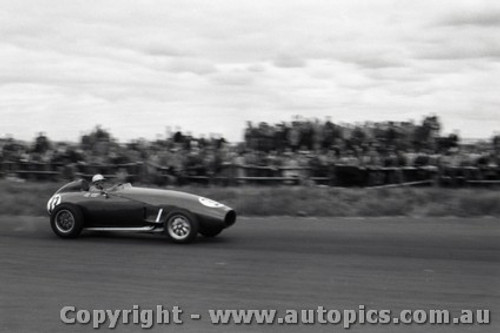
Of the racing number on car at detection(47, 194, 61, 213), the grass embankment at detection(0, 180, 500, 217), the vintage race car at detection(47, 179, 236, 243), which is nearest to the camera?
the vintage race car at detection(47, 179, 236, 243)

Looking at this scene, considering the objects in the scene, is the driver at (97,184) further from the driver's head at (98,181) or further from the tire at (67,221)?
the tire at (67,221)

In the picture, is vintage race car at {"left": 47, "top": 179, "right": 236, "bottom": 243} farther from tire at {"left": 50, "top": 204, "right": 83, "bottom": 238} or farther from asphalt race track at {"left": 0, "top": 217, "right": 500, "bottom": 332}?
asphalt race track at {"left": 0, "top": 217, "right": 500, "bottom": 332}

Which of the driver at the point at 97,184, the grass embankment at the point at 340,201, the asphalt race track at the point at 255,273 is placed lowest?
the asphalt race track at the point at 255,273

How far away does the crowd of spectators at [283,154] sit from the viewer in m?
16.9

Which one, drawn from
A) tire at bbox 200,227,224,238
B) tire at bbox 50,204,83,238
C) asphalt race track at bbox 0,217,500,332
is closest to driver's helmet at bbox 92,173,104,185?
tire at bbox 50,204,83,238

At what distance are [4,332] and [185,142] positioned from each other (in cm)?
1352

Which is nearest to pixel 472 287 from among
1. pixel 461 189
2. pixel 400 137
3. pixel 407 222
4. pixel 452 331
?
pixel 452 331

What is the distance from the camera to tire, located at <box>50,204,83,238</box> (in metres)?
10.8

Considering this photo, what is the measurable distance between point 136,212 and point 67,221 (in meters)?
1.09

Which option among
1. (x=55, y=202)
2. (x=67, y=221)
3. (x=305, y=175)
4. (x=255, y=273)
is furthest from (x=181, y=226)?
(x=305, y=175)

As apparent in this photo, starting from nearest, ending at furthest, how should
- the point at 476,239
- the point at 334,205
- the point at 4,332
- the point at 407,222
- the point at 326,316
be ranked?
the point at 4,332, the point at 326,316, the point at 476,239, the point at 407,222, the point at 334,205

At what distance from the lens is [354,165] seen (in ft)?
55.6

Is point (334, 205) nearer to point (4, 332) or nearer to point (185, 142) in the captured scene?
point (185, 142)

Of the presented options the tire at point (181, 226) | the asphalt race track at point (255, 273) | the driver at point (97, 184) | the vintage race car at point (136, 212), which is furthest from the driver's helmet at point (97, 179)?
the tire at point (181, 226)
